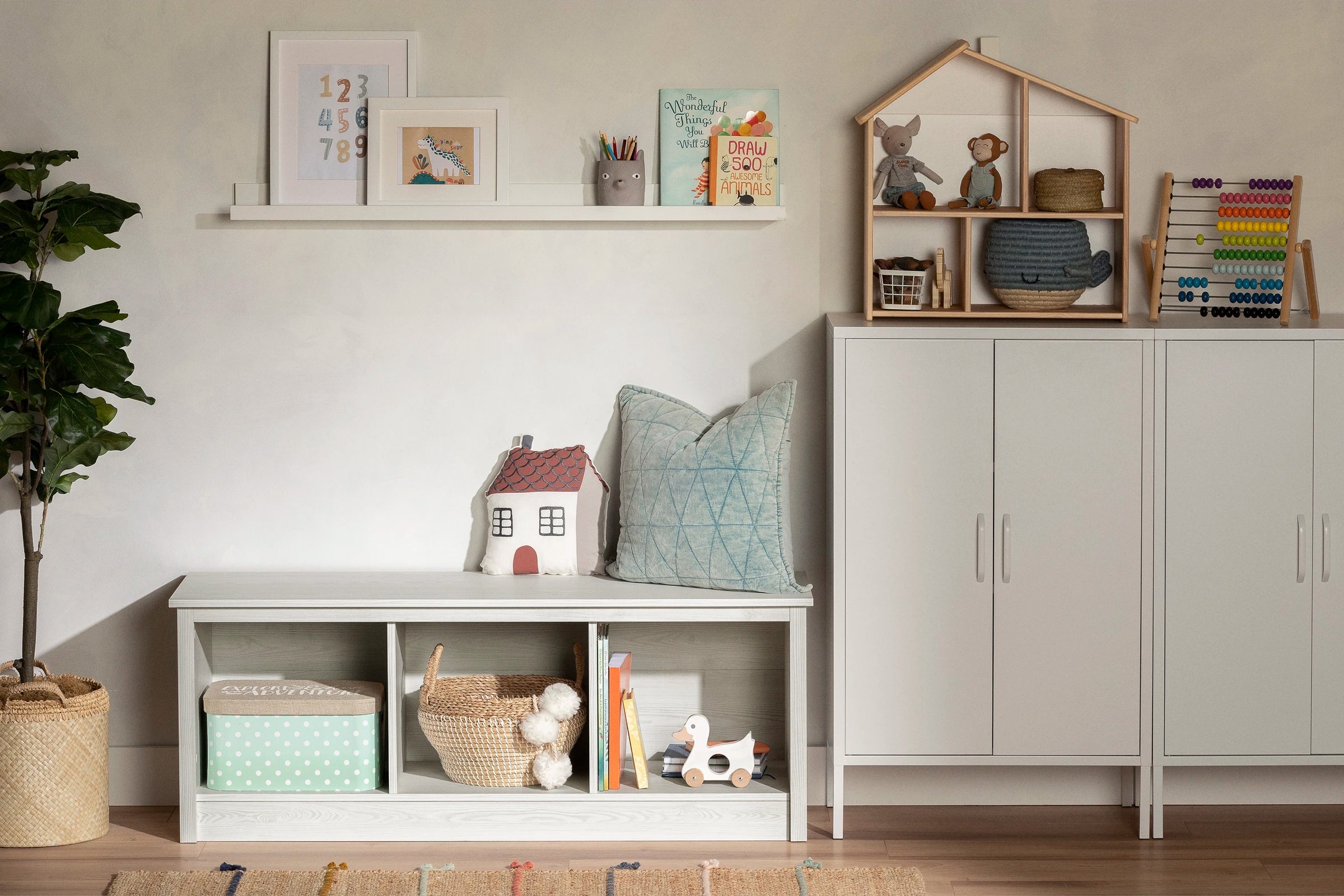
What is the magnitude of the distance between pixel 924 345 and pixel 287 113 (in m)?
1.66

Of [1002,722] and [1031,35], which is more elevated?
[1031,35]

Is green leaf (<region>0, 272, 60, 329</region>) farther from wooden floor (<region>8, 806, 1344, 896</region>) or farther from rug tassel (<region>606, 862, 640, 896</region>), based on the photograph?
rug tassel (<region>606, 862, 640, 896</region>)

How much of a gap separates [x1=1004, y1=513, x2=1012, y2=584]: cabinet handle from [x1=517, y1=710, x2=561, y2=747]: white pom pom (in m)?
1.11

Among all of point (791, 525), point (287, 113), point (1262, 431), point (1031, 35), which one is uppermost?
point (1031, 35)

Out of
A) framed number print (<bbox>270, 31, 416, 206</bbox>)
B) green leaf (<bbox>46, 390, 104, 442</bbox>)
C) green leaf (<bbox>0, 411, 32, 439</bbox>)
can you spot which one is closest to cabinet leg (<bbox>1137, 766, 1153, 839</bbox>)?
framed number print (<bbox>270, 31, 416, 206</bbox>)

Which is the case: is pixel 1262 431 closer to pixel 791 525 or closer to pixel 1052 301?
pixel 1052 301

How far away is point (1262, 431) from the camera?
283cm

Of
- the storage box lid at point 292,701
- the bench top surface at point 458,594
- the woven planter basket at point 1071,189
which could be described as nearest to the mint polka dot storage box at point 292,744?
the storage box lid at point 292,701

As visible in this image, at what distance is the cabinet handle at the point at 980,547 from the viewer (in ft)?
9.36

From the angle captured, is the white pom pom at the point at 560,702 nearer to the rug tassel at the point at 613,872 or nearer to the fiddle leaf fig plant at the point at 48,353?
the rug tassel at the point at 613,872

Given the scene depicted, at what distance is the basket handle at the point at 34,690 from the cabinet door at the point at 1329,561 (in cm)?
292

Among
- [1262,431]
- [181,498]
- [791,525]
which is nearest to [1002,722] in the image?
[791,525]

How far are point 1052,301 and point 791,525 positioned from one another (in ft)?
2.80

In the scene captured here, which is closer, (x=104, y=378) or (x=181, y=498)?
(x=104, y=378)
